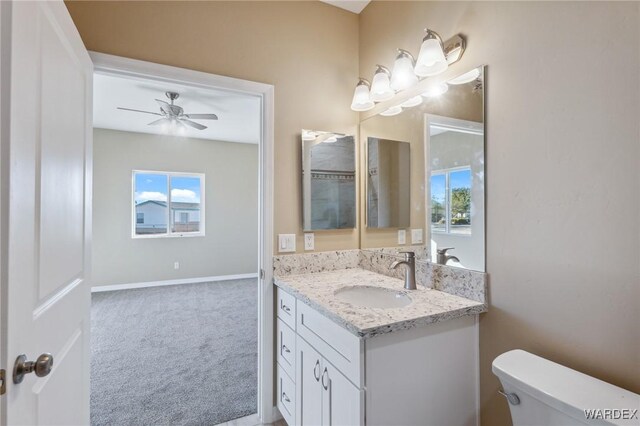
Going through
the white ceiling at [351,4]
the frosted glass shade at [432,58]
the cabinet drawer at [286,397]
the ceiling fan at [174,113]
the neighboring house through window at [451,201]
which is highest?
the white ceiling at [351,4]

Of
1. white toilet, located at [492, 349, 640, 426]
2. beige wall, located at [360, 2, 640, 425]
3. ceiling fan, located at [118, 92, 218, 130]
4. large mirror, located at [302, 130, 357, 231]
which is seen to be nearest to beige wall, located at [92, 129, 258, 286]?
ceiling fan, located at [118, 92, 218, 130]

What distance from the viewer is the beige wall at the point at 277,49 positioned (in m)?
1.55

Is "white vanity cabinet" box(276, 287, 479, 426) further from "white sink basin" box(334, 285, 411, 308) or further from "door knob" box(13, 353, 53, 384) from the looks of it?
"door knob" box(13, 353, 53, 384)

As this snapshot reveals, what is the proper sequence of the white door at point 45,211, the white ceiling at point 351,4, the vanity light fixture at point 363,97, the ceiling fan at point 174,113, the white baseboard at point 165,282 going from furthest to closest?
the white baseboard at point 165,282 < the ceiling fan at point 174,113 < the white ceiling at point 351,4 < the vanity light fixture at point 363,97 < the white door at point 45,211

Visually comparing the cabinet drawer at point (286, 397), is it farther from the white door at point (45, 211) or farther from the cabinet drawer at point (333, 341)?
the white door at point (45, 211)

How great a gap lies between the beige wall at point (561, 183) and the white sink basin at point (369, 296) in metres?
0.42

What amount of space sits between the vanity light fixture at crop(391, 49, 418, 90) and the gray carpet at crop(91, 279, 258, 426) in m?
2.21

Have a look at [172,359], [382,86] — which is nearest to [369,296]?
[382,86]

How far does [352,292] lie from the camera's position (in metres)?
1.64

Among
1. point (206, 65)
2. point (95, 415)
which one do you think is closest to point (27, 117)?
point (206, 65)

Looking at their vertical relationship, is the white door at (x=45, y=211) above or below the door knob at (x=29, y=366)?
above

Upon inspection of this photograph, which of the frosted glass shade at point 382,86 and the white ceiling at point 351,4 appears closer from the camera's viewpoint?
the frosted glass shade at point 382,86

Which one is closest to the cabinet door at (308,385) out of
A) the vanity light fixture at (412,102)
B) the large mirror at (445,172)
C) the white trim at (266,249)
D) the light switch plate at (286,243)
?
the white trim at (266,249)

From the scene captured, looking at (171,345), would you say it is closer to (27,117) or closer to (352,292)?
(352,292)
